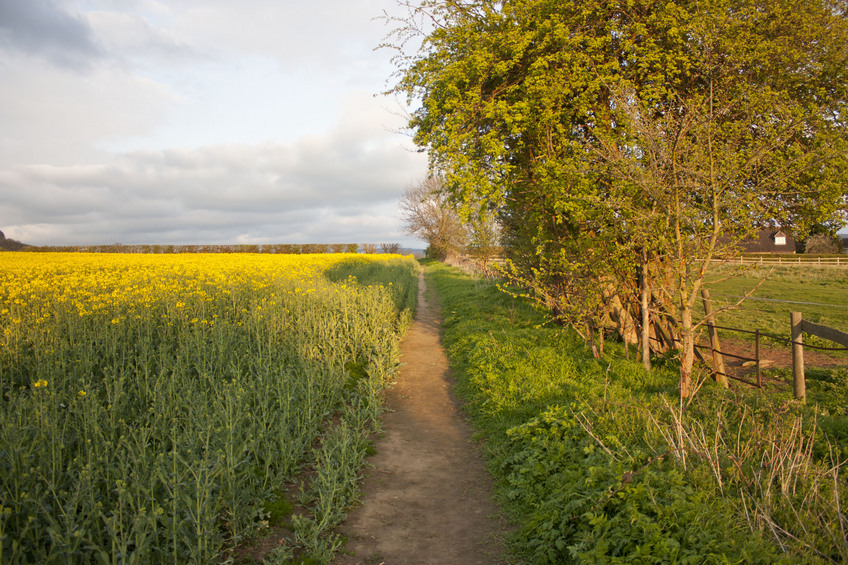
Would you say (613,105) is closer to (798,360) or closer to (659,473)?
(798,360)

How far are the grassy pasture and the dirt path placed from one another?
31 centimetres

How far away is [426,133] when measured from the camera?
1016 cm

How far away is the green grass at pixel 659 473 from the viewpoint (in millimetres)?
3320

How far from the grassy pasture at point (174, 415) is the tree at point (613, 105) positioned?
4483 millimetres

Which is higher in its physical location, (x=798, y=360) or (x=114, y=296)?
(x=114, y=296)

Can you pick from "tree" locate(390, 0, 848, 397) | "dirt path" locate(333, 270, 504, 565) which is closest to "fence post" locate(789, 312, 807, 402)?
"tree" locate(390, 0, 848, 397)

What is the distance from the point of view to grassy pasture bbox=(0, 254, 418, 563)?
3320 mm

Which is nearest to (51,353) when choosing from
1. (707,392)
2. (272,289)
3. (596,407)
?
(272,289)

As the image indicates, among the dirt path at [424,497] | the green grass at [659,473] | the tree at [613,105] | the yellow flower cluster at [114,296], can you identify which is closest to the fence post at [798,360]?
the green grass at [659,473]

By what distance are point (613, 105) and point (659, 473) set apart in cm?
769

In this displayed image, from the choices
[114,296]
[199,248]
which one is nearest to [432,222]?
[199,248]

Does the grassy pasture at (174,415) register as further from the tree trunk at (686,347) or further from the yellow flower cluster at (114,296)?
the tree trunk at (686,347)

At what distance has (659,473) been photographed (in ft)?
13.1

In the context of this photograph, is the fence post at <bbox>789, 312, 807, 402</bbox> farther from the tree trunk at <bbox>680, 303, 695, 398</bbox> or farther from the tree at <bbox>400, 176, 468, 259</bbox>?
the tree at <bbox>400, 176, 468, 259</bbox>
